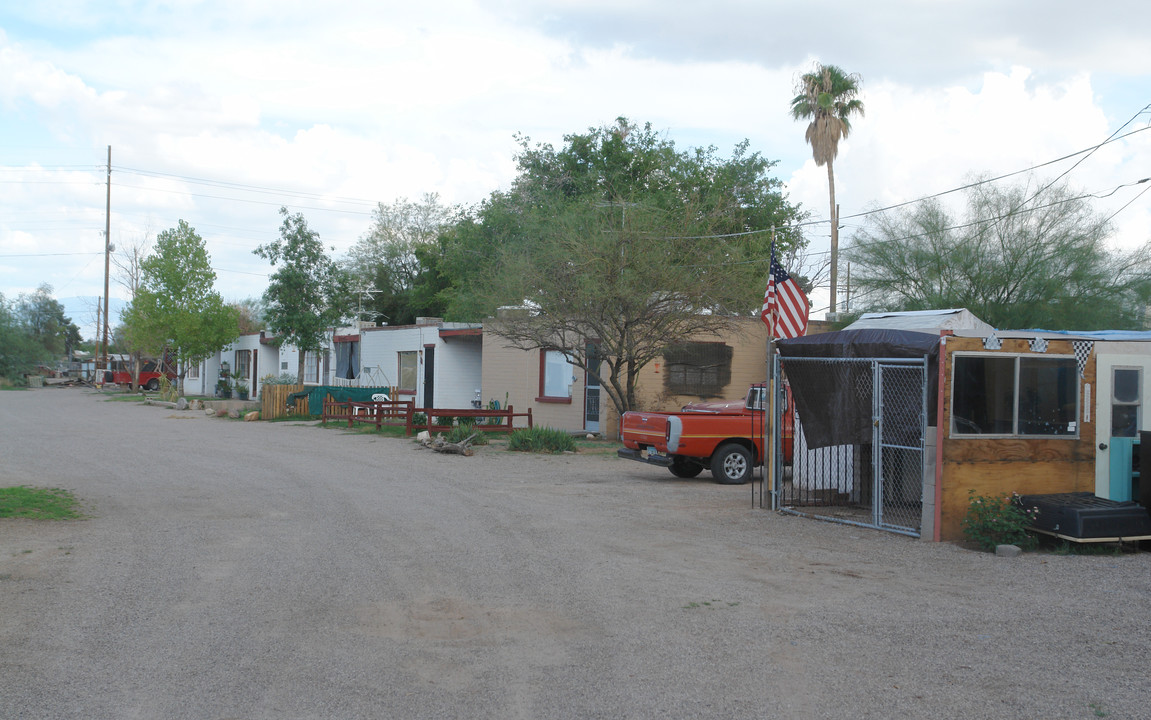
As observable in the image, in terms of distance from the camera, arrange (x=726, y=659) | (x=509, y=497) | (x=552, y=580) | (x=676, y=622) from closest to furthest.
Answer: (x=726, y=659)
(x=676, y=622)
(x=552, y=580)
(x=509, y=497)

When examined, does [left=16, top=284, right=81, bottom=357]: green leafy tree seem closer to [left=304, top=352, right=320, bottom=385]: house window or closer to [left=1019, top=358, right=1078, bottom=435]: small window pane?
[left=304, top=352, right=320, bottom=385]: house window

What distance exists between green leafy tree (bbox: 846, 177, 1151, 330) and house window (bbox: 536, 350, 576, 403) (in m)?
8.72

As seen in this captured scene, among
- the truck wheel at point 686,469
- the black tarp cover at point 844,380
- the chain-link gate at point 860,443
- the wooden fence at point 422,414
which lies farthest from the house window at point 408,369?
the black tarp cover at point 844,380

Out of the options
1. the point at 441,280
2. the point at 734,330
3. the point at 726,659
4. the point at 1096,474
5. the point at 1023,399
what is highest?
the point at 441,280

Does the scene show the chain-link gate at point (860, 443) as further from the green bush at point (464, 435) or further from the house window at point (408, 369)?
the house window at point (408, 369)

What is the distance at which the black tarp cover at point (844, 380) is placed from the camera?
10.6m

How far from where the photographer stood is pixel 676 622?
6742mm

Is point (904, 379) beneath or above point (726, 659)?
above

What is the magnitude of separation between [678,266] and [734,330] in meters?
2.50

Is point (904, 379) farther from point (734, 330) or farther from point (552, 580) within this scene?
point (734, 330)

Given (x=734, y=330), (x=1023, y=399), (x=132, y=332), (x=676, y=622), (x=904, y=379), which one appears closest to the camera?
(x=676, y=622)

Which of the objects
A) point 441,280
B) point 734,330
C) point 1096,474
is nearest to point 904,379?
point 1096,474

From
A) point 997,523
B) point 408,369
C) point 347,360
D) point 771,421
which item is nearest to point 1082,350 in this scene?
point 997,523

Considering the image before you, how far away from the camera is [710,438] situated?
15.4 metres
